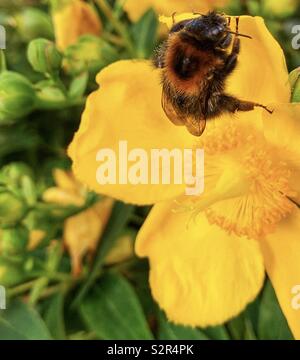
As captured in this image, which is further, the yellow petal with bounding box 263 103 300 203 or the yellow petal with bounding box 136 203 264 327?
the yellow petal with bounding box 136 203 264 327

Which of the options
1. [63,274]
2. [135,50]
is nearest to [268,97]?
[135,50]

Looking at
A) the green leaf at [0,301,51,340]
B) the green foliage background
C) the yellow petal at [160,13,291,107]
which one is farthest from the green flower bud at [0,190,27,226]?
the yellow petal at [160,13,291,107]

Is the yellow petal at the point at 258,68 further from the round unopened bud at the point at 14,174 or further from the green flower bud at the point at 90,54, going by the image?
the round unopened bud at the point at 14,174

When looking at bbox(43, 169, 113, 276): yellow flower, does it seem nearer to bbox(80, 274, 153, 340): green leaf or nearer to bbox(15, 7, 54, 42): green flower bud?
bbox(80, 274, 153, 340): green leaf

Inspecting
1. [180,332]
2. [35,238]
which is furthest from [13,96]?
[180,332]
